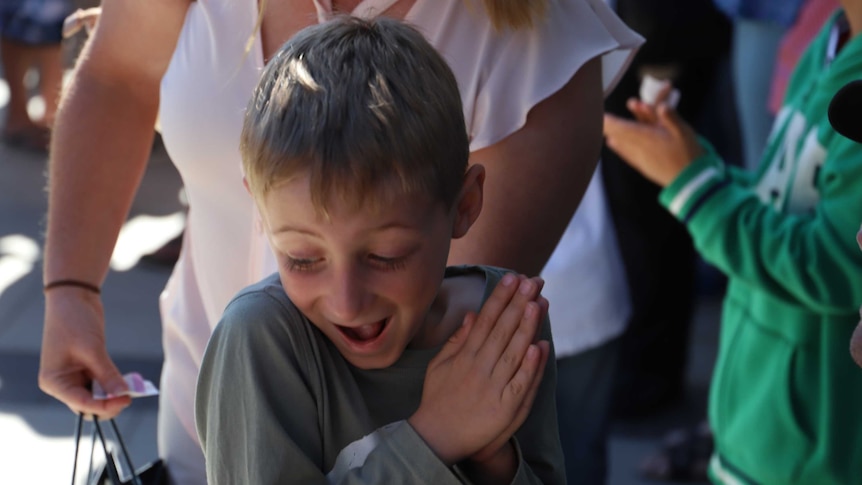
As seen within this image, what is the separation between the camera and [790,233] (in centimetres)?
249

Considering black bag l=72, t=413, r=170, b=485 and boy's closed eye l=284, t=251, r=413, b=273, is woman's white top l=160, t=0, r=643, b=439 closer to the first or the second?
black bag l=72, t=413, r=170, b=485

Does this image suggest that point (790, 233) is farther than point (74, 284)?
Yes

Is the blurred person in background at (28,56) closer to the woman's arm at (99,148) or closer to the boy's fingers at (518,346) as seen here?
the woman's arm at (99,148)

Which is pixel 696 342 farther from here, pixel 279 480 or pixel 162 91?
pixel 279 480

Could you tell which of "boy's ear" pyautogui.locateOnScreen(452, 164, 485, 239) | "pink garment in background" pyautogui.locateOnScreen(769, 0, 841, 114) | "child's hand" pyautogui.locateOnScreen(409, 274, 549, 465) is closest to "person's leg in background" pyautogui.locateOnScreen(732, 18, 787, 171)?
"pink garment in background" pyautogui.locateOnScreen(769, 0, 841, 114)

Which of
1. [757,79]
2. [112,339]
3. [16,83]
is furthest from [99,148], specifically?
[16,83]

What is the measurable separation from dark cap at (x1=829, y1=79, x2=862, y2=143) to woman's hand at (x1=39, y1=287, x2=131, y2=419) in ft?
3.97

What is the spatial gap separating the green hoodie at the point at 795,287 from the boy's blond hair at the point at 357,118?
3.72 feet

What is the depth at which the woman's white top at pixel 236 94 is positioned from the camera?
1867 millimetres

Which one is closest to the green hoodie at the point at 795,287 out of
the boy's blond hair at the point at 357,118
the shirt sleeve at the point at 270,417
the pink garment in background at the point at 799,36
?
the boy's blond hair at the point at 357,118

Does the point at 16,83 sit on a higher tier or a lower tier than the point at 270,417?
lower

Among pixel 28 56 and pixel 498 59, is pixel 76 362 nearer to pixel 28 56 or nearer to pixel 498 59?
pixel 498 59

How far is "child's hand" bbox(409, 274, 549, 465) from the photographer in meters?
1.49

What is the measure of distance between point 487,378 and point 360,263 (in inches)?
8.4
